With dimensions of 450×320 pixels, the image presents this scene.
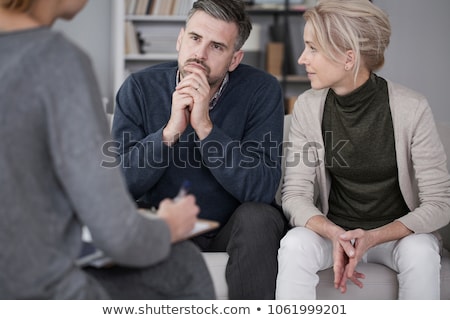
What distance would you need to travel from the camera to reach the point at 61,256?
0.89m

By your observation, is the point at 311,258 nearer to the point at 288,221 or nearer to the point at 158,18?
the point at 288,221

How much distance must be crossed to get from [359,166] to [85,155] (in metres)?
1.07

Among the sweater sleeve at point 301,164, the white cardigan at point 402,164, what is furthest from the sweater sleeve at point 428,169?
the sweater sleeve at point 301,164

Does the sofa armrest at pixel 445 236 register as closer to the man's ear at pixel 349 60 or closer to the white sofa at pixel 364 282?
the white sofa at pixel 364 282

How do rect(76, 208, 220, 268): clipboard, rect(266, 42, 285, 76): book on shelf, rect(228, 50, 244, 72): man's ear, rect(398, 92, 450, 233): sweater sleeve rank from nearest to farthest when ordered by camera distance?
rect(76, 208, 220, 268): clipboard < rect(398, 92, 450, 233): sweater sleeve < rect(228, 50, 244, 72): man's ear < rect(266, 42, 285, 76): book on shelf

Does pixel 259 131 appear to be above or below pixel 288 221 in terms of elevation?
above

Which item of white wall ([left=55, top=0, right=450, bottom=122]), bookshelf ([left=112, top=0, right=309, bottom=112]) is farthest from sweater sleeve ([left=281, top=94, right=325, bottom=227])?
white wall ([left=55, top=0, right=450, bottom=122])

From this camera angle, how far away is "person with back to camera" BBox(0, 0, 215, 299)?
0.84 metres

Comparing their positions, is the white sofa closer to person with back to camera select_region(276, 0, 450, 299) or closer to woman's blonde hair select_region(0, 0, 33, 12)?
person with back to camera select_region(276, 0, 450, 299)

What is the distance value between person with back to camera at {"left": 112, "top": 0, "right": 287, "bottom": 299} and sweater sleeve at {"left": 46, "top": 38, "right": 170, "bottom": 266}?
0.74m

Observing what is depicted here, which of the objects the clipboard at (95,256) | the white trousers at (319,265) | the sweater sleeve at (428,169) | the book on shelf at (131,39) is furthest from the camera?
the book on shelf at (131,39)

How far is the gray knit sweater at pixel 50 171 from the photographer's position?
2.75 feet
